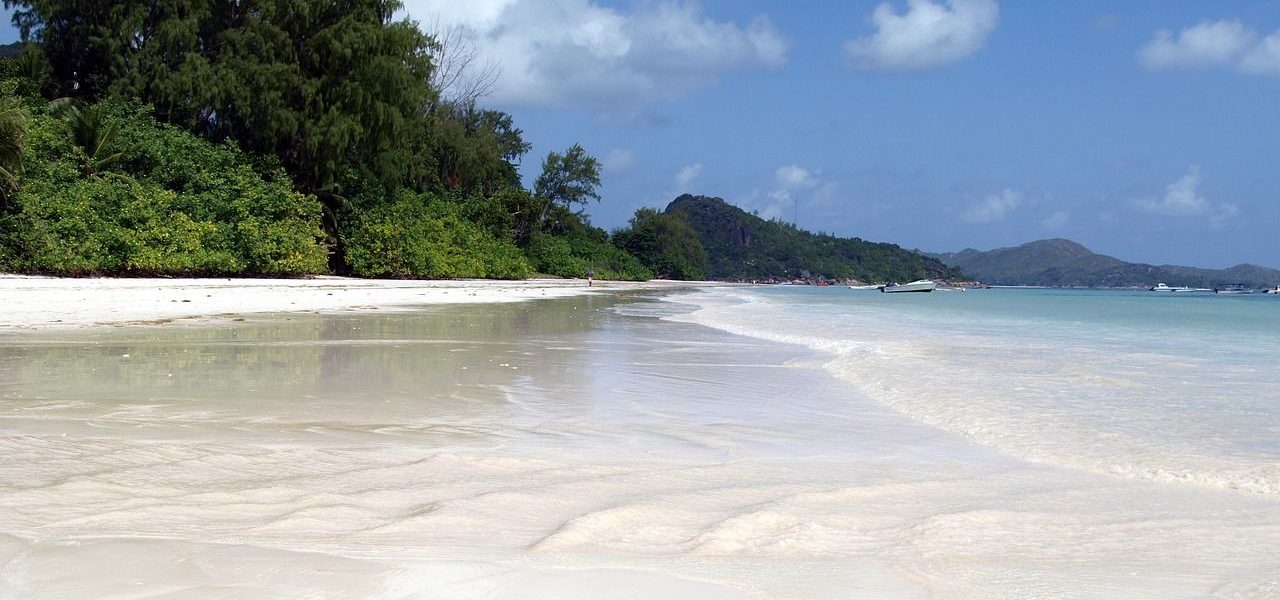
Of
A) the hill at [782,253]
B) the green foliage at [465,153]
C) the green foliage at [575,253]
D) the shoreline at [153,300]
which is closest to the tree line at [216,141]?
the shoreline at [153,300]

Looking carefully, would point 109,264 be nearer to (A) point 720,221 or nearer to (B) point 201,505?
(B) point 201,505

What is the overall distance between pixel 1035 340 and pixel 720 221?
15612 cm

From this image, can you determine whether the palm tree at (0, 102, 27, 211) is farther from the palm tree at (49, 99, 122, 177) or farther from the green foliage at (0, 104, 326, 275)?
the palm tree at (49, 99, 122, 177)

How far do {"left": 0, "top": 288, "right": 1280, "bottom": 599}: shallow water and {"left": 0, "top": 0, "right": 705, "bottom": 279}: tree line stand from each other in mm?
20216

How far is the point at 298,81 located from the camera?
1243 inches

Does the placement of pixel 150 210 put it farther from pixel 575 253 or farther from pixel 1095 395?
pixel 575 253

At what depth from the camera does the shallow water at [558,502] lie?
2379 millimetres

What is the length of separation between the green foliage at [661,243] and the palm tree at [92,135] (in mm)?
68689

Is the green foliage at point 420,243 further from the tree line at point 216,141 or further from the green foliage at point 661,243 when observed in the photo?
the green foliage at point 661,243

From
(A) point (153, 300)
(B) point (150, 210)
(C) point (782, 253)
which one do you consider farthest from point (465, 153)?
(C) point (782, 253)

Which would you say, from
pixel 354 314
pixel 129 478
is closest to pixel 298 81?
pixel 354 314

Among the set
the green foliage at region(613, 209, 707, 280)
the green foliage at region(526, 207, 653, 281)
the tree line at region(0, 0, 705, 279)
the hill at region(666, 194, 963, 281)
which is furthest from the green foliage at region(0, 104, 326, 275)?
the hill at region(666, 194, 963, 281)

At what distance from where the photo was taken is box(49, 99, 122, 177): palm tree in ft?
87.0

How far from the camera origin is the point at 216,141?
33531 millimetres
